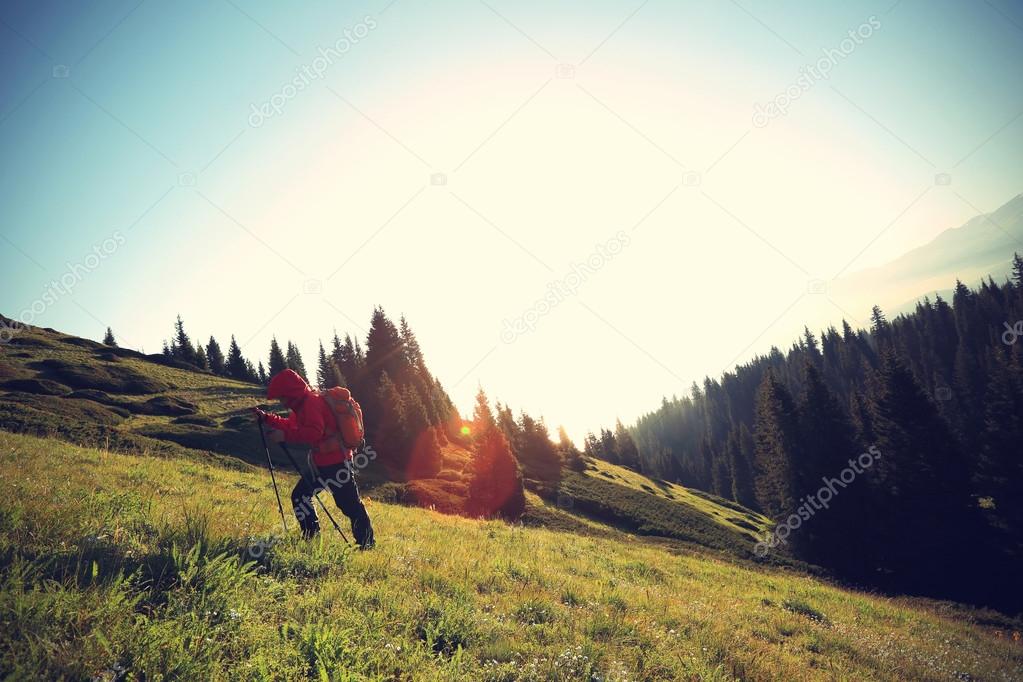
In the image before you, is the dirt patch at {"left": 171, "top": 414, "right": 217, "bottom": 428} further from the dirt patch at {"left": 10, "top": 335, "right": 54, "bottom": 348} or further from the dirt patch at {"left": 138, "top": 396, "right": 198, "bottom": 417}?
the dirt patch at {"left": 10, "top": 335, "right": 54, "bottom": 348}

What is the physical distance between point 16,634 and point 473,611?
3908 millimetres

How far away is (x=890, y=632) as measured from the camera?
9.92m

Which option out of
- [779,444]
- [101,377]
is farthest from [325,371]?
[779,444]

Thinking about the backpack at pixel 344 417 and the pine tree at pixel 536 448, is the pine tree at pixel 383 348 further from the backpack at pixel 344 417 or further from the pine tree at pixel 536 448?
the backpack at pixel 344 417

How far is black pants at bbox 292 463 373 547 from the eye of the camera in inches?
278

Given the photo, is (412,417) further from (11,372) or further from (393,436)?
(11,372)

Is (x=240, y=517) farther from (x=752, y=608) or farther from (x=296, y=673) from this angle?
(x=752, y=608)

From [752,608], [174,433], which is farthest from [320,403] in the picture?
[174,433]

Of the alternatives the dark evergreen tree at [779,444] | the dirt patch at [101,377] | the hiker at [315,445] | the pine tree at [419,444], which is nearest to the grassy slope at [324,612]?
the hiker at [315,445]

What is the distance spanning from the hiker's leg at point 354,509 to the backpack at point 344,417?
0.56 meters

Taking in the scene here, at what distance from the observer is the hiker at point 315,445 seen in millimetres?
6957

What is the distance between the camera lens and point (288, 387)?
701cm

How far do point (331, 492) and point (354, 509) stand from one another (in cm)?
56

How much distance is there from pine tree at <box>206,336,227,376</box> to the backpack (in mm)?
103993
